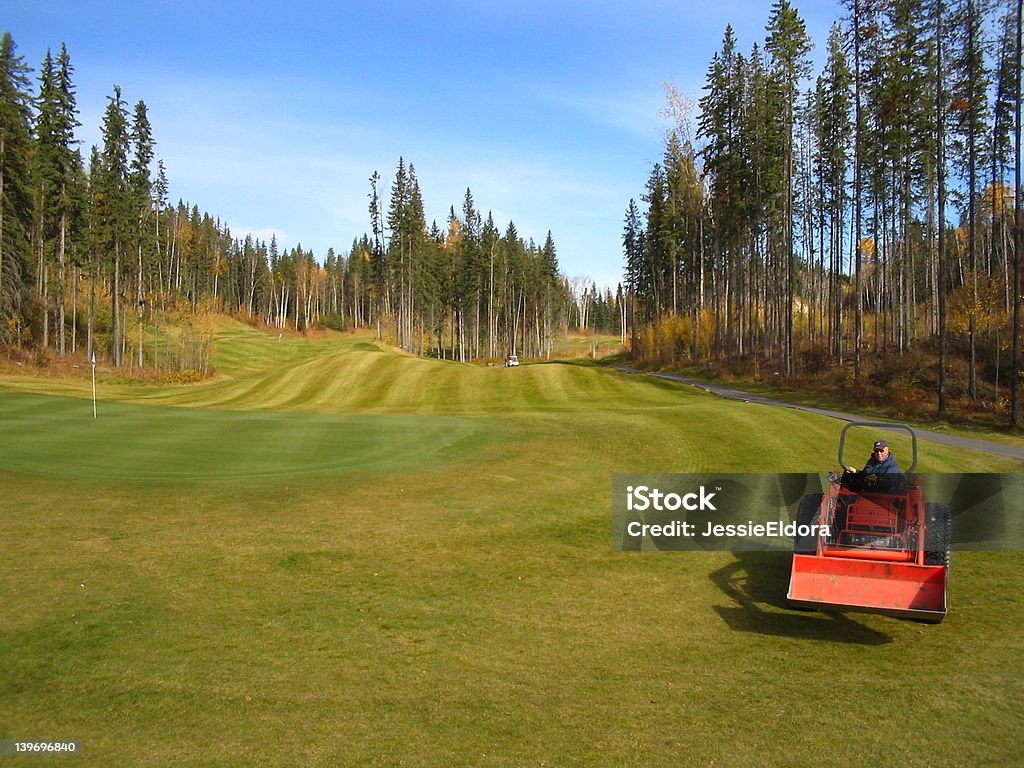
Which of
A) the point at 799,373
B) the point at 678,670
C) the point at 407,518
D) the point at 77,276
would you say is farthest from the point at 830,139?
the point at 77,276

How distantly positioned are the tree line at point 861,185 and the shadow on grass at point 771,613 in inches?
894

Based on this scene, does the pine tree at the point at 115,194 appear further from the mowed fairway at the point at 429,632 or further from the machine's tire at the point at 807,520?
the machine's tire at the point at 807,520

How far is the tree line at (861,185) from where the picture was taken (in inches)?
1314

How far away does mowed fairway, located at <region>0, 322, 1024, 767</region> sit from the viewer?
19.7 ft

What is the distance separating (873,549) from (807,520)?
0.88m

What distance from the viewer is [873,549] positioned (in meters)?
9.62

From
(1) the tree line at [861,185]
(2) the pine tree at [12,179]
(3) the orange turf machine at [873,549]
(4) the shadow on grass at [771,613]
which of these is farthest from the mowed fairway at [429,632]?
(2) the pine tree at [12,179]

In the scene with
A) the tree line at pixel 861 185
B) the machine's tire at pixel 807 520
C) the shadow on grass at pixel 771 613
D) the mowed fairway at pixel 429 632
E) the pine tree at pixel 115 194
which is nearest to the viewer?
the mowed fairway at pixel 429 632

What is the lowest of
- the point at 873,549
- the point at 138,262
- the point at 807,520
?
the point at 873,549

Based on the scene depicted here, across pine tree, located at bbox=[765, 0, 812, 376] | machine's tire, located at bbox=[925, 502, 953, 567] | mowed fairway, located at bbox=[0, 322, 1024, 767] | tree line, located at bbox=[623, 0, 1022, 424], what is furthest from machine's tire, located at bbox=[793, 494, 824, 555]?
pine tree, located at bbox=[765, 0, 812, 376]

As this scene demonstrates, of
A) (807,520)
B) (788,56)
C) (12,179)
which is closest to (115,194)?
(12,179)

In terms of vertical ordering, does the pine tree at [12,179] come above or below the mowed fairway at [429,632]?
above

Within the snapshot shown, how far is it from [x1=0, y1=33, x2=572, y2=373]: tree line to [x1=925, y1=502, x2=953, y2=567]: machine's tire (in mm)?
38894

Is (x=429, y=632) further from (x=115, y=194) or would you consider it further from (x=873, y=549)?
(x=115, y=194)
